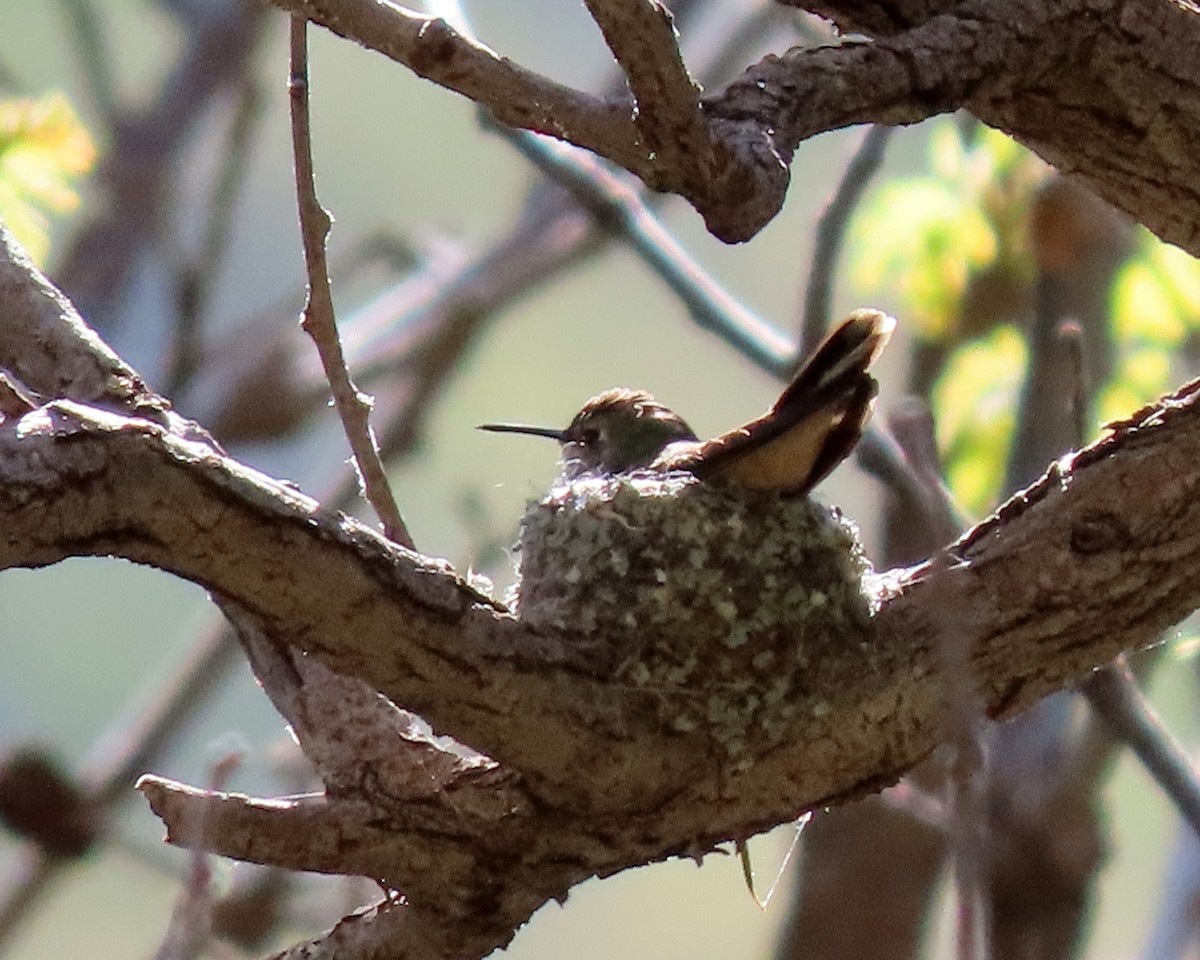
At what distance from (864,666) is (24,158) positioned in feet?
6.55

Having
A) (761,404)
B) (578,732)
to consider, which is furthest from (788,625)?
(761,404)

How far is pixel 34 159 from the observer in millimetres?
3422

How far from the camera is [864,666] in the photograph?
2348 mm

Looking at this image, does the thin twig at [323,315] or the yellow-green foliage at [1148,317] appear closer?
the thin twig at [323,315]

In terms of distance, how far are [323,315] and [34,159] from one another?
1.20 metres

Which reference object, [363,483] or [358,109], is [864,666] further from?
[358,109]

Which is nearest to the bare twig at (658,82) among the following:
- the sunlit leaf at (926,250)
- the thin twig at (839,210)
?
the thin twig at (839,210)

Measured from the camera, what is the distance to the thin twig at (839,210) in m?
3.48

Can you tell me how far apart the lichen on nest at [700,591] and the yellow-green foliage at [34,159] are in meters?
1.17

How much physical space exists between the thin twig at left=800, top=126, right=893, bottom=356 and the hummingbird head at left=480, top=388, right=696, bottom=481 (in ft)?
1.35

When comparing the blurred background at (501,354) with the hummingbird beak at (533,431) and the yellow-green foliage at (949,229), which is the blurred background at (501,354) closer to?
the yellow-green foliage at (949,229)

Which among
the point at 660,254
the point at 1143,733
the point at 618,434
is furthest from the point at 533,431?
the point at 1143,733

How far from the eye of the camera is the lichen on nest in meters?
2.32

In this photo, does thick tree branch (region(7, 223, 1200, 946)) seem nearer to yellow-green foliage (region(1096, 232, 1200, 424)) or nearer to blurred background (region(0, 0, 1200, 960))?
blurred background (region(0, 0, 1200, 960))
